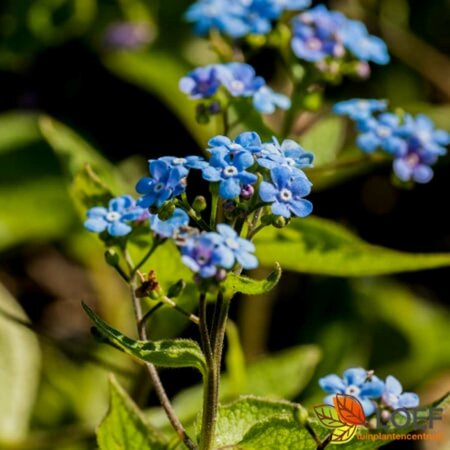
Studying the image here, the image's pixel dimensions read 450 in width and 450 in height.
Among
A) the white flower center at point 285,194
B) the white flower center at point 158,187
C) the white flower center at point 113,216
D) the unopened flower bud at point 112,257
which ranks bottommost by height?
the unopened flower bud at point 112,257

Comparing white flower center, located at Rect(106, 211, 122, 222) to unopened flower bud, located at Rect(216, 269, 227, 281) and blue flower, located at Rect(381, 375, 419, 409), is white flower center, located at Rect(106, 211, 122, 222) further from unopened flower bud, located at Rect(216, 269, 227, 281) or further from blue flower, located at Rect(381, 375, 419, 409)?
blue flower, located at Rect(381, 375, 419, 409)

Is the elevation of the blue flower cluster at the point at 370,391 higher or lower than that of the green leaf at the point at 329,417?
higher

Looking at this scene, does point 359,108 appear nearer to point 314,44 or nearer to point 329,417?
point 314,44

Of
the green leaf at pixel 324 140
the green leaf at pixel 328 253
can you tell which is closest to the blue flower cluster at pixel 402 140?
the green leaf at pixel 324 140

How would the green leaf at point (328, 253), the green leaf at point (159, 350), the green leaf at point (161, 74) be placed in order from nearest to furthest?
1. the green leaf at point (159, 350)
2. the green leaf at point (328, 253)
3. the green leaf at point (161, 74)

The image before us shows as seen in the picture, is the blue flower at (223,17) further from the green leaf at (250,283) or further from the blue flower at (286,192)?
the green leaf at (250,283)

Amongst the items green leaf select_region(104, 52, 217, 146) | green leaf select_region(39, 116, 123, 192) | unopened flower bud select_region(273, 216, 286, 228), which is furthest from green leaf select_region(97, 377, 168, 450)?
green leaf select_region(104, 52, 217, 146)

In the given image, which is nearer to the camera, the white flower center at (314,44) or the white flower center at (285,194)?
the white flower center at (285,194)

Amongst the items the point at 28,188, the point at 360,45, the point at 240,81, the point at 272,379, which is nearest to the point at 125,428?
the point at 272,379
